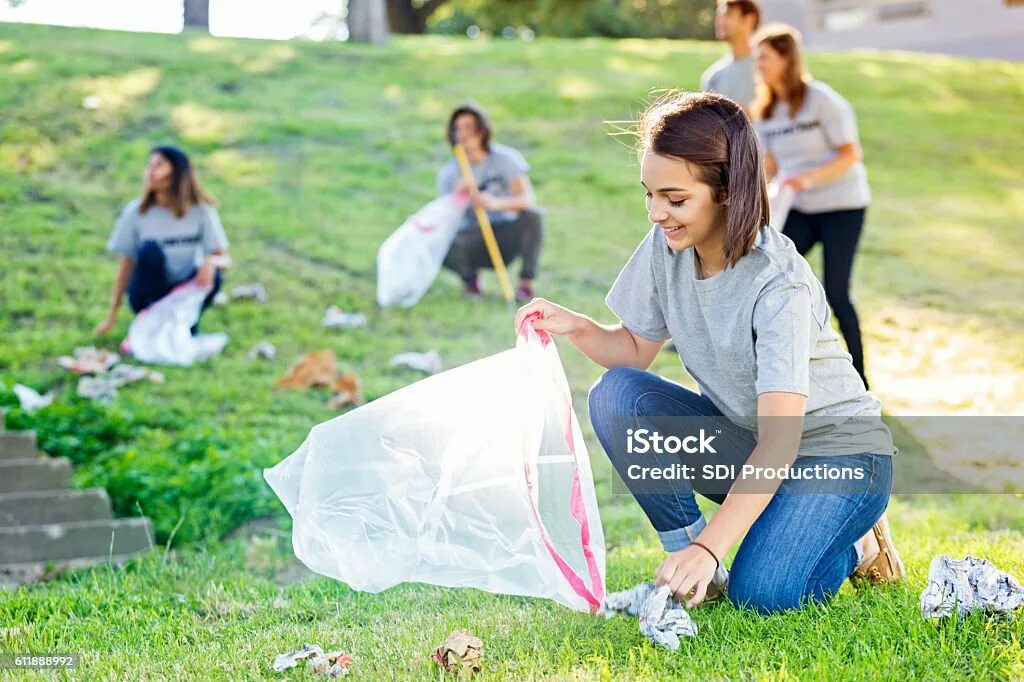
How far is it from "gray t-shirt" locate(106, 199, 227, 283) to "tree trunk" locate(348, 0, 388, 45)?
7788mm

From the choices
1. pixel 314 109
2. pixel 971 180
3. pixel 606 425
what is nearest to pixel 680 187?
pixel 606 425

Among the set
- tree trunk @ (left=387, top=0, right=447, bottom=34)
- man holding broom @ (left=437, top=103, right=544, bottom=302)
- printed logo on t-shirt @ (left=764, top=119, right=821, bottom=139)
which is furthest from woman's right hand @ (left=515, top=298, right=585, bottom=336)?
tree trunk @ (left=387, top=0, right=447, bottom=34)

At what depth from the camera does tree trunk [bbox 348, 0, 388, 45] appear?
13422mm

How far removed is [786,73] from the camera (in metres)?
5.01

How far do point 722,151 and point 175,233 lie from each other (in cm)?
448

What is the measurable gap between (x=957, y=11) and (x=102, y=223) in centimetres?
1488

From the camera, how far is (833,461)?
247cm

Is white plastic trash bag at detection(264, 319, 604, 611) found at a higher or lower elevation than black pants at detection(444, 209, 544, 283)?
higher

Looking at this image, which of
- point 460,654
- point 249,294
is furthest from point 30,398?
point 460,654

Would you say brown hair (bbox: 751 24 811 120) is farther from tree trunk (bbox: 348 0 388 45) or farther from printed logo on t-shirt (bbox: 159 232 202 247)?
tree trunk (bbox: 348 0 388 45)

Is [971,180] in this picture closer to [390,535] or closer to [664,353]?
[664,353]

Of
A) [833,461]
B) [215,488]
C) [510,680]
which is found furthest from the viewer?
[215,488]

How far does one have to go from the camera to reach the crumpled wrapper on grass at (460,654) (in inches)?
89.8

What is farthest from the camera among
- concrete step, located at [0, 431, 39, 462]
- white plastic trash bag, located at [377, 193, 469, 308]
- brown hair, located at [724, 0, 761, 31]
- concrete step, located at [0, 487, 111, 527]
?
white plastic trash bag, located at [377, 193, 469, 308]
